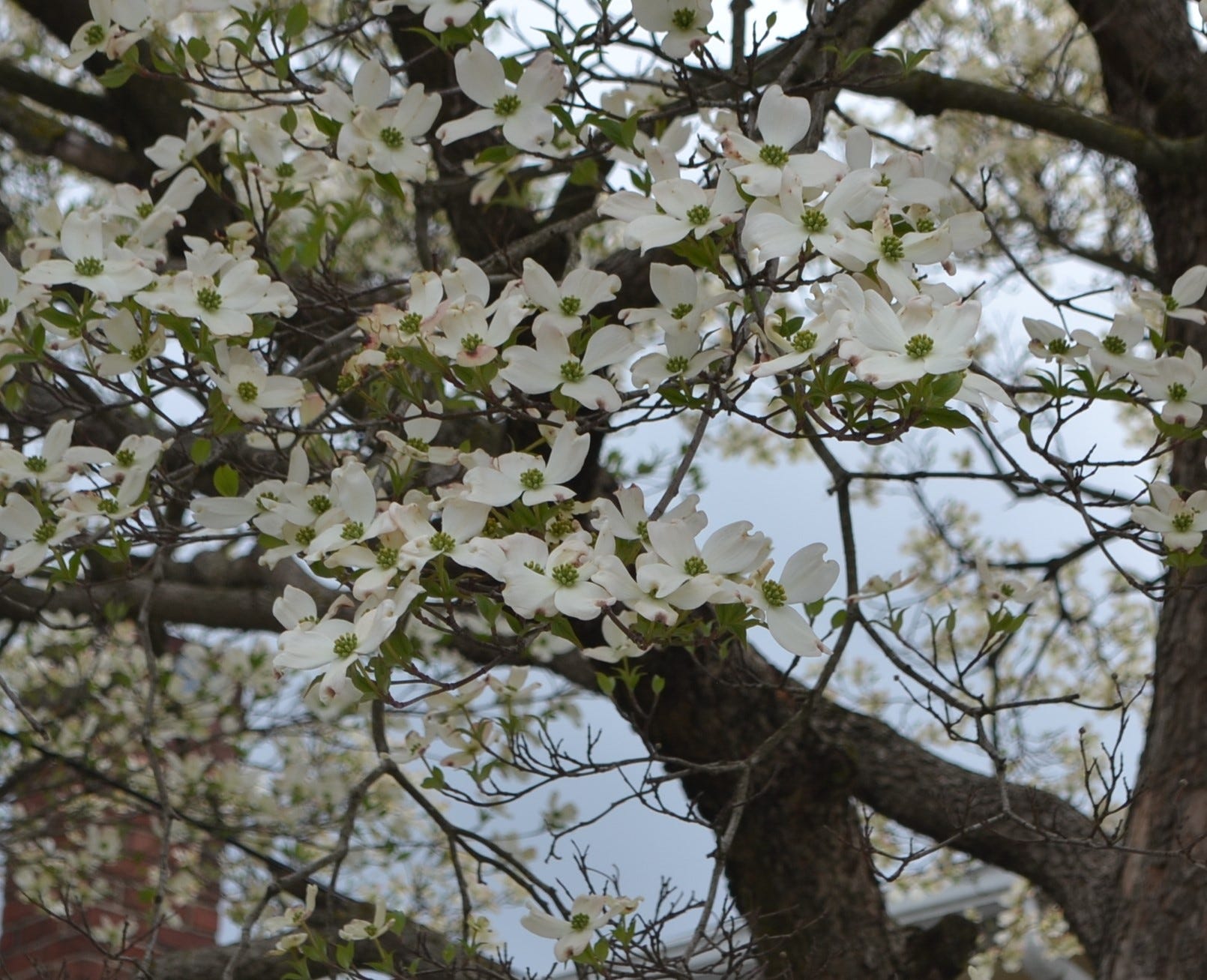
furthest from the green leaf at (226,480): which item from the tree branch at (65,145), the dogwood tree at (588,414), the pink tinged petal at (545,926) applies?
the tree branch at (65,145)

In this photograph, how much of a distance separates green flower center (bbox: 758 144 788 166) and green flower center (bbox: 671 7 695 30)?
23cm

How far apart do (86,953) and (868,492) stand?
11.3 feet

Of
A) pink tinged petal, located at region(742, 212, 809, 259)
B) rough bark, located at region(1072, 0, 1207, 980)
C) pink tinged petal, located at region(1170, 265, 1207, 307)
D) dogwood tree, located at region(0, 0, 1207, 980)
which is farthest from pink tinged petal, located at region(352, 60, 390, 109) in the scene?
rough bark, located at region(1072, 0, 1207, 980)

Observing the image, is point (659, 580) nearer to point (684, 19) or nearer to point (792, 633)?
point (792, 633)

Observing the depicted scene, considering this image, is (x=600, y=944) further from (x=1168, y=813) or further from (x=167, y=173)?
(x=1168, y=813)

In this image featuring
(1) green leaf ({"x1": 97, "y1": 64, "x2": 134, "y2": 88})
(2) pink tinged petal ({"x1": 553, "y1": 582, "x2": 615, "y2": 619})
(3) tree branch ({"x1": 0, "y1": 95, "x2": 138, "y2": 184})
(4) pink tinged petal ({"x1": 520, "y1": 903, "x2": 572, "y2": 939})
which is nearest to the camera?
(2) pink tinged petal ({"x1": 553, "y1": 582, "x2": 615, "y2": 619})

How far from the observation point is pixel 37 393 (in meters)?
2.50

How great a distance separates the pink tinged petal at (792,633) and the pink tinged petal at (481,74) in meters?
0.64

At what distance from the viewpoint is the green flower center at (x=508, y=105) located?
136cm

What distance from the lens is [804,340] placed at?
41.3 inches

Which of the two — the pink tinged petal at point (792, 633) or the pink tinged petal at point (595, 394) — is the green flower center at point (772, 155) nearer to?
the pink tinged petal at point (595, 394)

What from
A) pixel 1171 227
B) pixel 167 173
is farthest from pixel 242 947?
pixel 1171 227

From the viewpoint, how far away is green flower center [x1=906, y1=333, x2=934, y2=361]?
990 millimetres

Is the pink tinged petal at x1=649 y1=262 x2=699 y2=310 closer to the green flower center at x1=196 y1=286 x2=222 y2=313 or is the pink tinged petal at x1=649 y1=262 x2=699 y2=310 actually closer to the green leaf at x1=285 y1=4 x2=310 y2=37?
the green flower center at x1=196 y1=286 x2=222 y2=313
